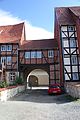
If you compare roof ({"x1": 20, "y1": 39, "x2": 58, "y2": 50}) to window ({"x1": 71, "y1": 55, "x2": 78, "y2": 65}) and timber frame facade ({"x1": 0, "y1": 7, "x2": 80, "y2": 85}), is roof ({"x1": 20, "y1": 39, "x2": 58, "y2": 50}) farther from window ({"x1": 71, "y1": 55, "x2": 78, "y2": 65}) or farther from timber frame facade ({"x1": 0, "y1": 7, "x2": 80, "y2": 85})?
Answer: window ({"x1": 71, "y1": 55, "x2": 78, "y2": 65})

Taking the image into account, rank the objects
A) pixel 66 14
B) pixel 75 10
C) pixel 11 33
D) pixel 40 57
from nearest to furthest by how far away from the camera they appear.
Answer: pixel 40 57 → pixel 75 10 → pixel 66 14 → pixel 11 33

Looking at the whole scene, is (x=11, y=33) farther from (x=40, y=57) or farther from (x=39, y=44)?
(x=40, y=57)

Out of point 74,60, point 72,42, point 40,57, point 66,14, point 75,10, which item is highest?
point 75,10

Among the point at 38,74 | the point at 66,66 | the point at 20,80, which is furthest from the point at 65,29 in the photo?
the point at 38,74

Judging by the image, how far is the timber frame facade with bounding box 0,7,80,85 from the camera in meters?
29.9

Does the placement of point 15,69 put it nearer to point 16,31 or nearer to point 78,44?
point 16,31

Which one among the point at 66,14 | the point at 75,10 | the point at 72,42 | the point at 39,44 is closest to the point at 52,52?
the point at 39,44

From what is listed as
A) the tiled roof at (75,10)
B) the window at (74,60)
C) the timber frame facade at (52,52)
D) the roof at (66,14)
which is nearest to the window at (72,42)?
the timber frame facade at (52,52)

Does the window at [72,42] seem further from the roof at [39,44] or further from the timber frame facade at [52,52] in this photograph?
the roof at [39,44]

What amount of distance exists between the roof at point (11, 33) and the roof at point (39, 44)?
5.24 feet

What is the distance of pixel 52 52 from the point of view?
33406 millimetres

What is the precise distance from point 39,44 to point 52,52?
3.00 metres

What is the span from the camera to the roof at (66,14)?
104 ft

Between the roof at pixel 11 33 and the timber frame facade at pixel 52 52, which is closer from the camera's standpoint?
the timber frame facade at pixel 52 52
